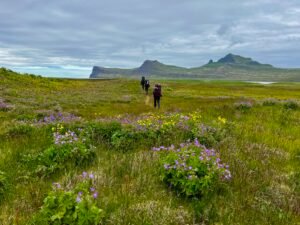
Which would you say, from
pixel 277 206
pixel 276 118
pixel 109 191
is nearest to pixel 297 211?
pixel 277 206

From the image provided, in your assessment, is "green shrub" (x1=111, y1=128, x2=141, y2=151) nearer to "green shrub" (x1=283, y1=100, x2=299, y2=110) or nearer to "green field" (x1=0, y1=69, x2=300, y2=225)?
"green field" (x1=0, y1=69, x2=300, y2=225)

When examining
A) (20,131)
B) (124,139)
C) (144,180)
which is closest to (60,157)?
(144,180)

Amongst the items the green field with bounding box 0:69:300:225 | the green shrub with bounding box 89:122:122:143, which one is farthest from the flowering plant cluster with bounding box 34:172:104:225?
the green shrub with bounding box 89:122:122:143

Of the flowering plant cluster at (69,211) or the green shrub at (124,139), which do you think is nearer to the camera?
the flowering plant cluster at (69,211)

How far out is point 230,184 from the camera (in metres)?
6.47

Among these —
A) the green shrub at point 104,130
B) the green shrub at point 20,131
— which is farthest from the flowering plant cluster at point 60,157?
the green shrub at point 20,131

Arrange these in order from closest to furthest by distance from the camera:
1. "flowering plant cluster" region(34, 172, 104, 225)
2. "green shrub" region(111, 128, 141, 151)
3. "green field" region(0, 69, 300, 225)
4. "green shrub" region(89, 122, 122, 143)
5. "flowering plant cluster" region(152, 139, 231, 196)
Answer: "flowering plant cluster" region(34, 172, 104, 225) → "green field" region(0, 69, 300, 225) → "flowering plant cluster" region(152, 139, 231, 196) → "green shrub" region(111, 128, 141, 151) → "green shrub" region(89, 122, 122, 143)

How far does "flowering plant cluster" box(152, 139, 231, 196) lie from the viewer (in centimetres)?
572

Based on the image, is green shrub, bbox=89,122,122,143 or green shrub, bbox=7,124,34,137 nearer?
green shrub, bbox=89,122,122,143

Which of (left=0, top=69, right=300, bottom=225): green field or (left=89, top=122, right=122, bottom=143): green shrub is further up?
(left=89, top=122, right=122, bottom=143): green shrub

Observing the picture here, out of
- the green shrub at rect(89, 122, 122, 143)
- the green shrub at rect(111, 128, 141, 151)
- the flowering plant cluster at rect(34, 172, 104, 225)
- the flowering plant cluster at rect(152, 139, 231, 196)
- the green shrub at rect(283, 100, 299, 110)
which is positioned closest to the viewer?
the flowering plant cluster at rect(34, 172, 104, 225)

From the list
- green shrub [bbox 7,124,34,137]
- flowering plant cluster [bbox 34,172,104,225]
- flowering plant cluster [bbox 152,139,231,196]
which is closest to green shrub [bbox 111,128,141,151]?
flowering plant cluster [bbox 152,139,231,196]

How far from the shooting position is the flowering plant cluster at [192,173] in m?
5.72

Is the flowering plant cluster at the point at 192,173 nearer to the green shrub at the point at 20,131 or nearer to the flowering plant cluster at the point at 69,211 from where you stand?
the flowering plant cluster at the point at 69,211
